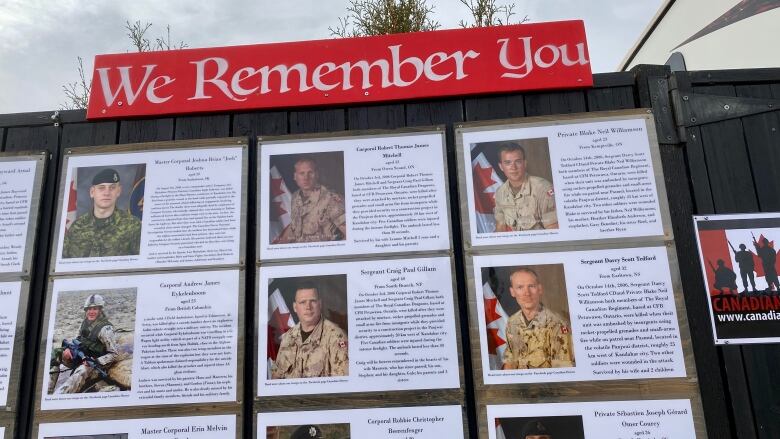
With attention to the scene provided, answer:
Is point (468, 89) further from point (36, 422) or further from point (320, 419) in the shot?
point (36, 422)

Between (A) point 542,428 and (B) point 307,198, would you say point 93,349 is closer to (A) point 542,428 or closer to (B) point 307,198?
(B) point 307,198

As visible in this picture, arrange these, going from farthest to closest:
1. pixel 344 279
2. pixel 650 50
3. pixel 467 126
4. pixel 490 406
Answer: pixel 650 50 < pixel 467 126 < pixel 344 279 < pixel 490 406

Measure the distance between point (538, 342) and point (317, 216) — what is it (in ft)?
3.46

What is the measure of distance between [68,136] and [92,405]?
124cm

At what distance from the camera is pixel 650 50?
7.90 meters

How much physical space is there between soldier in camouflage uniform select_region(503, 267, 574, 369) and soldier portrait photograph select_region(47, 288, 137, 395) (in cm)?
157

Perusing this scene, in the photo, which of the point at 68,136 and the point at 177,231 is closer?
the point at 177,231

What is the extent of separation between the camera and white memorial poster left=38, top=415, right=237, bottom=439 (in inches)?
84.0

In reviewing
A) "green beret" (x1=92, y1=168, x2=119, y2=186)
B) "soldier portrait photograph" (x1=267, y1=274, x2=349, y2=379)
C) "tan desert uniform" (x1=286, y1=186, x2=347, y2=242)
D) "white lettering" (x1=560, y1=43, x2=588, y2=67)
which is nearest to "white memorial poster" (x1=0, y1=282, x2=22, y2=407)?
"green beret" (x1=92, y1=168, x2=119, y2=186)

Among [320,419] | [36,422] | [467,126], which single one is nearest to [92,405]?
[36,422]

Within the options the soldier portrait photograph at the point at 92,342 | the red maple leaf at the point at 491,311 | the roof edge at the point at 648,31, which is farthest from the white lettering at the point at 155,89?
the roof edge at the point at 648,31

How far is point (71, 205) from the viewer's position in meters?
2.38

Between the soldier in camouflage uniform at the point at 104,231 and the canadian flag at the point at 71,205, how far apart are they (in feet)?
0.07

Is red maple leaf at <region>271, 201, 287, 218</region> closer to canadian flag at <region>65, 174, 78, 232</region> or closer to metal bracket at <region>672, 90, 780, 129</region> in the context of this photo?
canadian flag at <region>65, 174, 78, 232</region>
